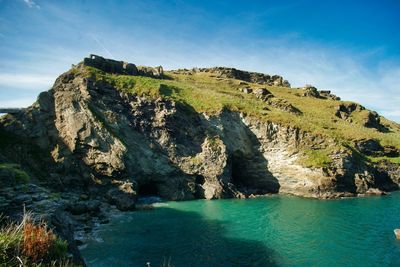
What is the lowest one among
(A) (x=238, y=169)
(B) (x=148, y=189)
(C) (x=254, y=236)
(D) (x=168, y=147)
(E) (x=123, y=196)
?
(C) (x=254, y=236)

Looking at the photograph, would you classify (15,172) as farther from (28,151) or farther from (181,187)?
(181,187)

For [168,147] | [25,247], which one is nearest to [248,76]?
[168,147]

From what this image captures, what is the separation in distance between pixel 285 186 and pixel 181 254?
47.7 meters

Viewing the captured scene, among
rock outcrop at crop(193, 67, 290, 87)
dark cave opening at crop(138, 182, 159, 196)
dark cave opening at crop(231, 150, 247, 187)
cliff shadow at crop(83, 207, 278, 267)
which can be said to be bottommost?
cliff shadow at crop(83, 207, 278, 267)

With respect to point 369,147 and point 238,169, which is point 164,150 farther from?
point 369,147

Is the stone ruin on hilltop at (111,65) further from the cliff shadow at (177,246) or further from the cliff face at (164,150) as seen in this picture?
the cliff shadow at (177,246)

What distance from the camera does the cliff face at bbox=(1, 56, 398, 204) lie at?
65.8 m

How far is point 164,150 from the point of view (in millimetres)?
76500

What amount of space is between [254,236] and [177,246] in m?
10.6

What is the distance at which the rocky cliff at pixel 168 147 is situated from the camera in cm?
6475

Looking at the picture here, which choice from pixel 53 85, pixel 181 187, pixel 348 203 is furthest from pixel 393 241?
pixel 53 85

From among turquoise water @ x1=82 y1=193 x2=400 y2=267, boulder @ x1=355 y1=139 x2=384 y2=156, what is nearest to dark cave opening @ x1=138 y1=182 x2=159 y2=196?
turquoise water @ x1=82 y1=193 x2=400 y2=267

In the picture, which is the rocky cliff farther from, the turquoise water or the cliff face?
the turquoise water

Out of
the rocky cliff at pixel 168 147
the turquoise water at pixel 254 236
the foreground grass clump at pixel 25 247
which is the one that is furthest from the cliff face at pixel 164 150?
the foreground grass clump at pixel 25 247
